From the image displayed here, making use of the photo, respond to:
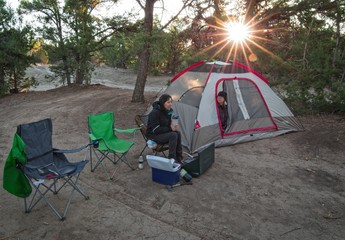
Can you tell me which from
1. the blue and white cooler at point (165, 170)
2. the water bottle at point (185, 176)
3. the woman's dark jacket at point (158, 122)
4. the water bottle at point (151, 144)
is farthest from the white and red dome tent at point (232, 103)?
the blue and white cooler at point (165, 170)

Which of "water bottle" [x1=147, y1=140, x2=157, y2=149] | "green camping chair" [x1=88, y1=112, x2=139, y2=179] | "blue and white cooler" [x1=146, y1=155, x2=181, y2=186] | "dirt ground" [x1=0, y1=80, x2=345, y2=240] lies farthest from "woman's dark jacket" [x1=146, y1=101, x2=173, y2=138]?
"blue and white cooler" [x1=146, y1=155, x2=181, y2=186]

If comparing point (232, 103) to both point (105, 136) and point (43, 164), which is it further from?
point (43, 164)

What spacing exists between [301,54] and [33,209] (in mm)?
7669

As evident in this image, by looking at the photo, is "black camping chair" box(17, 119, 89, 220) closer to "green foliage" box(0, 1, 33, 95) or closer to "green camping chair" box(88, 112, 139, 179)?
"green camping chair" box(88, 112, 139, 179)

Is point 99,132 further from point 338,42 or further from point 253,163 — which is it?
point 338,42

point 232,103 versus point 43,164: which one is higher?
point 232,103

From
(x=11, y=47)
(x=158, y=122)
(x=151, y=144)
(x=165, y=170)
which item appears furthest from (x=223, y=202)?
(x=11, y=47)

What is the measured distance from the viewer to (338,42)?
7578 millimetres

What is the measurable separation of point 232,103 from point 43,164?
407 cm

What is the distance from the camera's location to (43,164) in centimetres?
388

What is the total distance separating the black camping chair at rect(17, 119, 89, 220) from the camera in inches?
136

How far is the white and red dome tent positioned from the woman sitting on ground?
90cm

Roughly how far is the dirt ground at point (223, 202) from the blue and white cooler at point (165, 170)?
0.16 meters

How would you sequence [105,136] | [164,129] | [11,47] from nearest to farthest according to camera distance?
1. [164,129]
2. [105,136]
3. [11,47]
